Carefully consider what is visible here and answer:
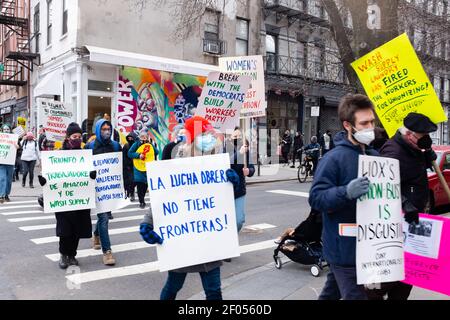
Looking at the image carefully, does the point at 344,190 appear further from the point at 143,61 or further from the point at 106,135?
the point at 143,61

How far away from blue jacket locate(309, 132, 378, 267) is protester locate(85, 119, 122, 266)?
378 centimetres

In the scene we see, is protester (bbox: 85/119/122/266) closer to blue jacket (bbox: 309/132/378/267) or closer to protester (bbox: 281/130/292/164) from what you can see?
blue jacket (bbox: 309/132/378/267)

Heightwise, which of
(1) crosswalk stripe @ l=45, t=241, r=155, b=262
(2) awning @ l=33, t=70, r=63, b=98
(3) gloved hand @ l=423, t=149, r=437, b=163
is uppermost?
(2) awning @ l=33, t=70, r=63, b=98

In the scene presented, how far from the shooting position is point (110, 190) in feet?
20.6

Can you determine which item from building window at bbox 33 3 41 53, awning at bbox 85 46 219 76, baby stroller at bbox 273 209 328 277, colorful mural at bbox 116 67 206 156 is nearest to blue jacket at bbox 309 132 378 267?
baby stroller at bbox 273 209 328 277

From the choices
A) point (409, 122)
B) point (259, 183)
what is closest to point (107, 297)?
point (409, 122)

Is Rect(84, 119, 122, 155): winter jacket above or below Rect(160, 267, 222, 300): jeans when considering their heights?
above

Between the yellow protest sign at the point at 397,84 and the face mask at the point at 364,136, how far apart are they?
1.41 meters

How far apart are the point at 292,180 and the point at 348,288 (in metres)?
15.3

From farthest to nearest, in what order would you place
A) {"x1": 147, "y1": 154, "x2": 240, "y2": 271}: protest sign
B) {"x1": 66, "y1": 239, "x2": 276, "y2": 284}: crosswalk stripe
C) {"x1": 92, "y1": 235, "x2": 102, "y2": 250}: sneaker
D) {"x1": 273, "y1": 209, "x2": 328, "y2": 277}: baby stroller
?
→ {"x1": 92, "y1": 235, "x2": 102, "y2": 250}: sneaker
{"x1": 273, "y1": 209, "x2": 328, "y2": 277}: baby stroller
{"x1": 66, "y1": 239, "x2": 276, "y2": 284}: crosswalk stripe
{"x1": 147, "y1": 154, "x2": 240, "y2": 271}: protest sign

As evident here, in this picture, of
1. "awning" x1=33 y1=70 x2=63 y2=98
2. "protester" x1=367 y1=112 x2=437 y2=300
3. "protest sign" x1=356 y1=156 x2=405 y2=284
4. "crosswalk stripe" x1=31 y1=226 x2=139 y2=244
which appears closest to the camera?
"protest sign" x1=356 y1=156 x2=405 y2=284

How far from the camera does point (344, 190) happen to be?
9.68 ft

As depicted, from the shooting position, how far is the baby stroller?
5789mm

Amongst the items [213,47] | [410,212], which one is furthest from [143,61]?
[410,212]
